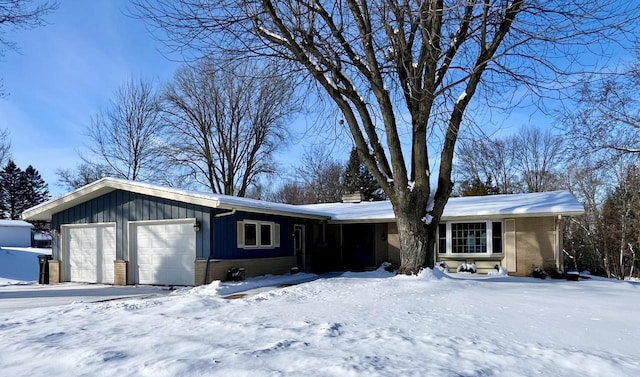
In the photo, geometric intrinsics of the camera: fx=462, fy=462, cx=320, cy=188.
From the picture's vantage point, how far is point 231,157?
31.1m

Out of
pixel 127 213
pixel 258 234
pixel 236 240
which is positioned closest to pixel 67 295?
pixel 127 213

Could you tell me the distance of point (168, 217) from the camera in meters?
13.4

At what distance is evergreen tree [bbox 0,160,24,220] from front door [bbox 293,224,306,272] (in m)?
43.4

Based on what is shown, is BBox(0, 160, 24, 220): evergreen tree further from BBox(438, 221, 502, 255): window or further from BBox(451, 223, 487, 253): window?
BBox(451, 223, 487, 253): window

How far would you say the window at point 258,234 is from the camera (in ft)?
46.0

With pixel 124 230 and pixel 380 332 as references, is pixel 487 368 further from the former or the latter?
pixel 124 230

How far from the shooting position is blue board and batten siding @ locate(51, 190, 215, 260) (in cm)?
1286

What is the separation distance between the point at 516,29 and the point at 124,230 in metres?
12.0

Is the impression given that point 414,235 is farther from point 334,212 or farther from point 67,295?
point 67,295

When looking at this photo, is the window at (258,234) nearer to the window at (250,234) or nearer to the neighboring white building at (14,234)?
the window at (250,234)

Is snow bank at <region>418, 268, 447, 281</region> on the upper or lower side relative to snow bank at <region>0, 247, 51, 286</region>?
upper

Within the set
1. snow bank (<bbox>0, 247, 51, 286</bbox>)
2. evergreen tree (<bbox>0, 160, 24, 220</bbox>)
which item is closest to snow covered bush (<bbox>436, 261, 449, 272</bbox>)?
snow bank (<bbox>0, 247, 51, 286</bbox>)

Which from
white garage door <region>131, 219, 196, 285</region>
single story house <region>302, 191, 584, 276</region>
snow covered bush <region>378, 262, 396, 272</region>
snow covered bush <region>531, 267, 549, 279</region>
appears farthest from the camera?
snow covered bush <region>378, 262, 396, 272</region>

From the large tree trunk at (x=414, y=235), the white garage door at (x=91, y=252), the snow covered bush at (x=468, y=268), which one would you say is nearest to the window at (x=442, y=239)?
the snow covered bush at (x=468, y=268)
